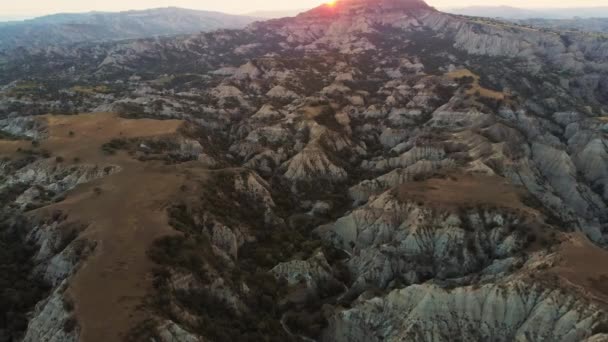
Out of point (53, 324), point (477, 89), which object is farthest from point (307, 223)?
point (477, 89)

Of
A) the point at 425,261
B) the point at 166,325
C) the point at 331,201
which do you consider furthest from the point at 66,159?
the point at 425,261

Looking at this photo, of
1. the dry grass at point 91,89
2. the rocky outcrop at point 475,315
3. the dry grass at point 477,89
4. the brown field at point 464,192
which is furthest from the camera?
the dry grass at point 91,89

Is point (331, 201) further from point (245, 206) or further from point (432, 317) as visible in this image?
point (432, 317)

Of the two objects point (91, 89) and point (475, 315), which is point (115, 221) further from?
point (91, 89)

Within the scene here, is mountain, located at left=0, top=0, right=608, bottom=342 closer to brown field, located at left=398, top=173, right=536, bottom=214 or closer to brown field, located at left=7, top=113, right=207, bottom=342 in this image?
brown field, located at left=7, top=113, right=207, bottom=342

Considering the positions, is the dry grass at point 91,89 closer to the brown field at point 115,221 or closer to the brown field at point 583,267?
the brown field at point 115,221

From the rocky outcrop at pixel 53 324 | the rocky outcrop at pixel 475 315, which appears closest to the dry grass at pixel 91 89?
the rocky outcrop at pixel 53 324
